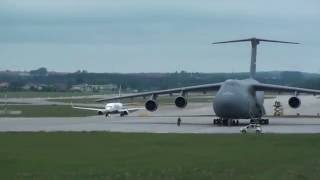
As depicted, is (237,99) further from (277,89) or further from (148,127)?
(148,127)

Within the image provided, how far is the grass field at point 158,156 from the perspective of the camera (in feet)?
68.3

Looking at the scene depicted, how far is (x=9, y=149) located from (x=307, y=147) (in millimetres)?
10989

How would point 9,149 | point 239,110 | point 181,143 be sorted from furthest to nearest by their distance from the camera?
1. point 239,110
2. point 181,143
3. point 9,149

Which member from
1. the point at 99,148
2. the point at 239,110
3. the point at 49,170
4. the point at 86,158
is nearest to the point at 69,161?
the point at 86,158

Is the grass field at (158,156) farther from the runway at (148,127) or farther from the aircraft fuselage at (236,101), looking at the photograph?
the aircraft fuselage at (236,101)

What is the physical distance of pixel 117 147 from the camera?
30.5 meters

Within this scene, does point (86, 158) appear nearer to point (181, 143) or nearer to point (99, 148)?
point (99, 148)

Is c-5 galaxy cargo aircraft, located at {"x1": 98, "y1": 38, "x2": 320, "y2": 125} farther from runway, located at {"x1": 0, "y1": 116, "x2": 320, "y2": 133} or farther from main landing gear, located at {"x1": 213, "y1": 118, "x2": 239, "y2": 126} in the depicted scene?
runway, located at {"x1": 0, "y1": 116, "x2": 320, "y2": 133}

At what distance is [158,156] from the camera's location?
1049 inches

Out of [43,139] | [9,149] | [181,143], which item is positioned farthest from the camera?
[43,139]

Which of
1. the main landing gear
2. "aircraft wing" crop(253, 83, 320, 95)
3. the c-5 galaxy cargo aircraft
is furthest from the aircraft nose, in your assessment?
"aircraft wing" crop(253, 83, 320, 95)

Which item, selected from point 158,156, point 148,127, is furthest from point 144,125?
point 158,156

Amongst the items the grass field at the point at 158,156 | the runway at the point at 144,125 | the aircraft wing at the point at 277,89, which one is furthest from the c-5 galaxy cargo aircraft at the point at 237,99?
the grass field at the point at 158,156

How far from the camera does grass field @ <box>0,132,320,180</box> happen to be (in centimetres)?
2081
